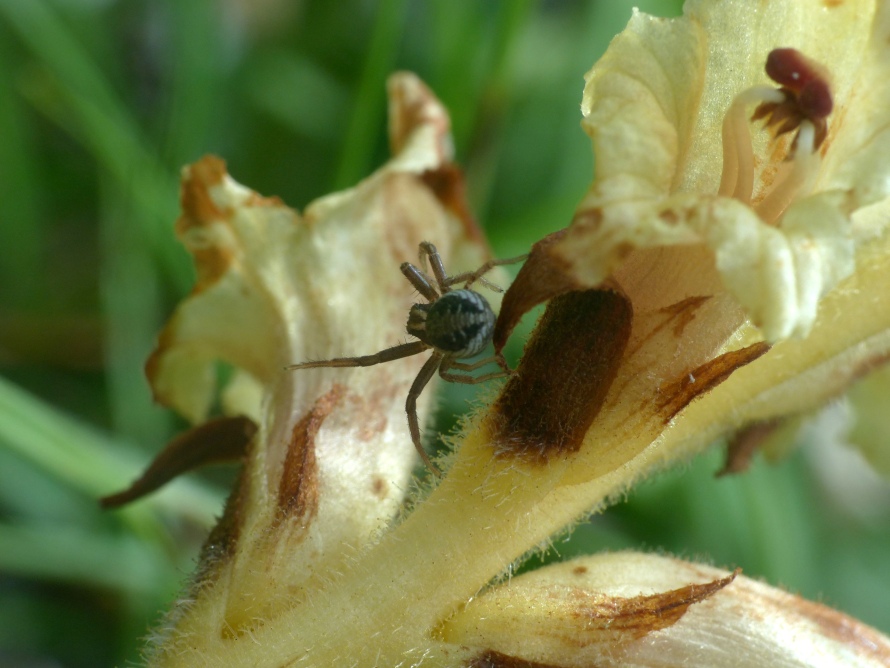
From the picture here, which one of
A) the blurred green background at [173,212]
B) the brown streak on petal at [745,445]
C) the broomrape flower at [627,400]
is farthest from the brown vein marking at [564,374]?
the blurred green background at [173,212]

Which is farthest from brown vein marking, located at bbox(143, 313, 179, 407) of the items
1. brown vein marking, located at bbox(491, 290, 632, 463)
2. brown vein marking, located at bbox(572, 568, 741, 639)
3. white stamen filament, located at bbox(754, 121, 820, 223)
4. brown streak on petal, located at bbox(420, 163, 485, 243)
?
white stamen filament, located at bbox(754, 121, 820, 223)

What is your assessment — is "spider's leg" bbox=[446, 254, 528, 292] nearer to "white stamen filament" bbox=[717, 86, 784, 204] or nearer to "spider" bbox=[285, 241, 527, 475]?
"spider" bbox=[285, 241, 527, 475]

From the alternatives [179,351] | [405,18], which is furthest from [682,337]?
[405,18]

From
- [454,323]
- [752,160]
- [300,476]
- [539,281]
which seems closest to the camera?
[539,281]

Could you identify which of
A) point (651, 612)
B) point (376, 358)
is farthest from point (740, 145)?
point (376, 358)

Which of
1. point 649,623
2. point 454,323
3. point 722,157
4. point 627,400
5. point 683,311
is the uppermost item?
point 722,157

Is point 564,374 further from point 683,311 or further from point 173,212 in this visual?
point 173,212

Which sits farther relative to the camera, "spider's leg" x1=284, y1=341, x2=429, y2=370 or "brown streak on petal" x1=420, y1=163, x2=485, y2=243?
"brown streak on petal" x1=420, y1=163, x2=485, y2=243
